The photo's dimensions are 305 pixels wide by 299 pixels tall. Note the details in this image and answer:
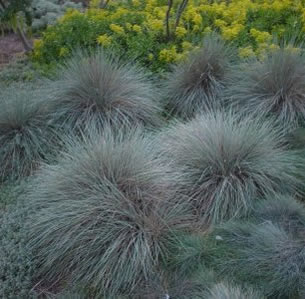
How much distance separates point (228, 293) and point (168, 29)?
448 centimetres

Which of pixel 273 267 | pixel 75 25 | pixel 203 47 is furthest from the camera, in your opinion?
pixel 75 25

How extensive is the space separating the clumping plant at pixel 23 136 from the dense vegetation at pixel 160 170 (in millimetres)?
13

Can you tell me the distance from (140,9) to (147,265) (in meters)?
5.35

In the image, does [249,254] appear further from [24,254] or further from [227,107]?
[227,107]

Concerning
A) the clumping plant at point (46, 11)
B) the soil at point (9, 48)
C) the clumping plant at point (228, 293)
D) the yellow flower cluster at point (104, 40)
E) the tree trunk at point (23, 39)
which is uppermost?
the yellow flower cluster at point (104, 40)

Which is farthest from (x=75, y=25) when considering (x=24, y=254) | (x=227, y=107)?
(x=24, y=254)

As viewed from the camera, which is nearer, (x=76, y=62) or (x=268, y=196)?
(x=268, y=196)

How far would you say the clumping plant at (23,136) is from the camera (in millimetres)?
5328

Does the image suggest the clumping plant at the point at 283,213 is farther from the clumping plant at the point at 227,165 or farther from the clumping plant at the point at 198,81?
the clumping plant at the point at 198,81

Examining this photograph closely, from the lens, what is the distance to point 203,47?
6.34 meters

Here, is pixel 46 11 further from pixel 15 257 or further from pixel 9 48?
pixel 15 257

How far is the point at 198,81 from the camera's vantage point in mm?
6086

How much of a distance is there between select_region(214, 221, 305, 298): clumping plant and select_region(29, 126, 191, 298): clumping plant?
0.44 metres

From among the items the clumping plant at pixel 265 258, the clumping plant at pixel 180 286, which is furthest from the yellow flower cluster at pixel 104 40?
the clumping plant at pixel 180 286
